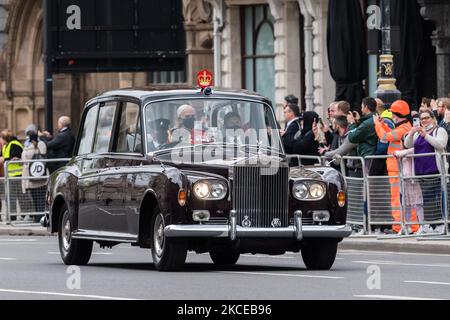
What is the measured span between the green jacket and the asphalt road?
239cm

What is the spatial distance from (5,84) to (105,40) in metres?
20.1

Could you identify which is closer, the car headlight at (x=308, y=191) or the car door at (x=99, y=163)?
the car headlight at (x=308, y=191)

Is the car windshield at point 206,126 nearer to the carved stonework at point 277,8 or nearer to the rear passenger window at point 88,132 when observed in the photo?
the rear passenger window at point 88,132

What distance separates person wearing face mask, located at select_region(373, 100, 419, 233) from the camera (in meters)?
24.5

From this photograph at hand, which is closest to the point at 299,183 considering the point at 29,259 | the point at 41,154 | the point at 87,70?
the point at 29,259

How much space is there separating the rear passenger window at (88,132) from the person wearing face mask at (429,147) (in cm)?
479

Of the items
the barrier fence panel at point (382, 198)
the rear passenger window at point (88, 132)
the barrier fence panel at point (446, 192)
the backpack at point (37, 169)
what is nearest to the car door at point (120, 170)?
the rear passenger window at point (88, 132)

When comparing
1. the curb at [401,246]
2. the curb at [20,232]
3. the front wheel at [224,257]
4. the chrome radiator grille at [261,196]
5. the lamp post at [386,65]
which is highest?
the lamp post at [386,65]

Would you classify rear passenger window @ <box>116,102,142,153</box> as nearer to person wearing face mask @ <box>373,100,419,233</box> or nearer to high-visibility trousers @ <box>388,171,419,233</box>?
person wearing face mask @ <box>373,100,419,233</box>

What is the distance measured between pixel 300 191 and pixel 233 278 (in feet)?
4.99

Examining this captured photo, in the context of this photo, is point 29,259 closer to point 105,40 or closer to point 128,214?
point 128,214

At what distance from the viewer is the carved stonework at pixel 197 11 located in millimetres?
43469

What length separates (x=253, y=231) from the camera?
715 inches

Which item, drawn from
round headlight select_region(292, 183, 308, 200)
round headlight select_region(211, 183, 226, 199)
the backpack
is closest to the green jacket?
round headlight select_region(292, 183, 308, 200)
